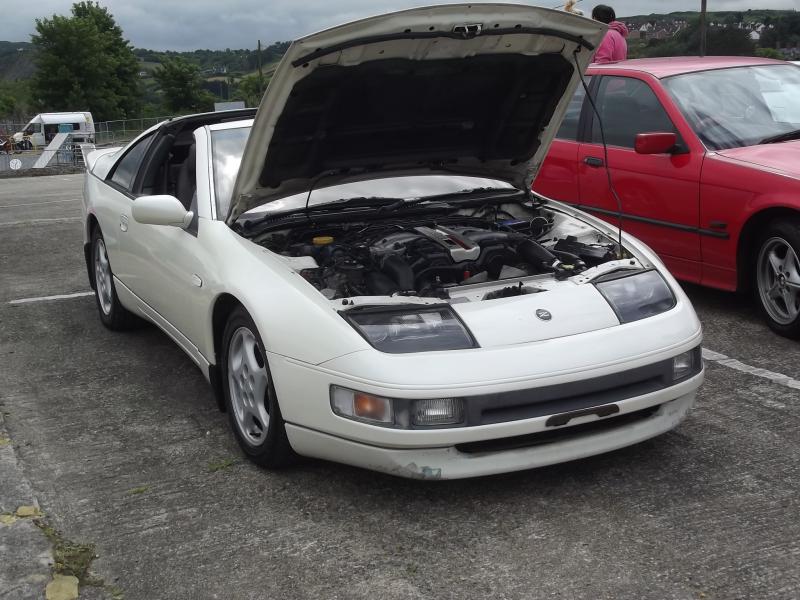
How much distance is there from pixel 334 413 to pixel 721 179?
325 cm

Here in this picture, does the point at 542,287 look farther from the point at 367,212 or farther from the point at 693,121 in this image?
the point at 693,121

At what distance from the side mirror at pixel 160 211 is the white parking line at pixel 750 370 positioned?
275cm

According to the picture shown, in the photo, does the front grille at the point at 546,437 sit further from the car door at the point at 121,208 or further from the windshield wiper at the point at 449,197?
the car door at the point at 121,208

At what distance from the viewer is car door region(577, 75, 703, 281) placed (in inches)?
225

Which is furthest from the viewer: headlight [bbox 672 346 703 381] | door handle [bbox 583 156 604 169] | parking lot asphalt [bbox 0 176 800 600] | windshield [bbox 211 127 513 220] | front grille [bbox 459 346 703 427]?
door handle [bbox 583 156 604 169]

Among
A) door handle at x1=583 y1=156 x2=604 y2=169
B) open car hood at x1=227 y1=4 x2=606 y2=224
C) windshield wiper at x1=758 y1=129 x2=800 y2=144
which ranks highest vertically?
open car hood at x1=227 y1=4 x2=606 y2=224

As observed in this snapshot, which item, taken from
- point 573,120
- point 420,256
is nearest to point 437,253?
point 420,256

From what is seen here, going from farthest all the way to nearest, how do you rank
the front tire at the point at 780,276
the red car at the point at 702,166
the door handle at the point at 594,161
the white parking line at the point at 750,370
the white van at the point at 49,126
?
the white van at the point at 49,126, the door handle at the point at 594,161, the red car at the point at 702,166, the front tire at the point at 780,276, the white parking line at the point at 750,370

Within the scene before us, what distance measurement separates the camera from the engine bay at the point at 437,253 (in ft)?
12.3

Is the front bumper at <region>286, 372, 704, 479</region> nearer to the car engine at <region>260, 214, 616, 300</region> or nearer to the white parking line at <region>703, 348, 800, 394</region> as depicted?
the car engine at <region>260, 214, 616, 300</region>

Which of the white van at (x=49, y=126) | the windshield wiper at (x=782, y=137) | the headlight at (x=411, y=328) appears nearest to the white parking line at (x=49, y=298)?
the headlight at (x=411, y=328)

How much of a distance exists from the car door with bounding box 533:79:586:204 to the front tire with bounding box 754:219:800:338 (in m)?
1.54

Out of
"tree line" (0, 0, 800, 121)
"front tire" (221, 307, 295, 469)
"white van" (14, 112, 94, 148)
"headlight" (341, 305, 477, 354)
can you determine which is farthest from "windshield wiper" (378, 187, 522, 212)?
"white van" (14, 112, 94, 148)

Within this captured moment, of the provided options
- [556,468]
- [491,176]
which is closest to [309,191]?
[491,176]
